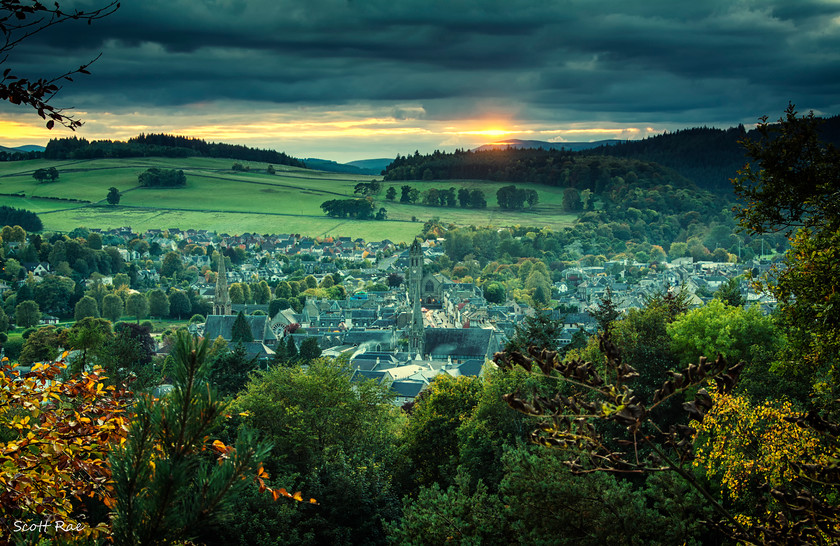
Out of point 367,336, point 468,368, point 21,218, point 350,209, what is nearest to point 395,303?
point 367,336

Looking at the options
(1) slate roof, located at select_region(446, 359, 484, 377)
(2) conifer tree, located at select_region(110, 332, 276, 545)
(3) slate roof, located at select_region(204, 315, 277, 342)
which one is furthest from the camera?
(3) slate roof, located at select_region(204, 315, 277, 342)

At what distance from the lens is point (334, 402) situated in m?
22.6

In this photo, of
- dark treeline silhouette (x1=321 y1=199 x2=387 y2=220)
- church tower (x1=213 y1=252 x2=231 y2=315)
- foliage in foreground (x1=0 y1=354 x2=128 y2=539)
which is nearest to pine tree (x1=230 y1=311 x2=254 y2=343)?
church tower (x1=213 y1=252 x2=231 y2=315)

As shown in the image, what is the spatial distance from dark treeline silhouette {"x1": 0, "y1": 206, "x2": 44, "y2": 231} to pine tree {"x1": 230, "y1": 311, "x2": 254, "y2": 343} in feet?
265

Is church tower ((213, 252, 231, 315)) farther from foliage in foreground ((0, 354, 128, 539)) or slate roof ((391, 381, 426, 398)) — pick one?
foliage in foreground ((0, 354, 128, 539))

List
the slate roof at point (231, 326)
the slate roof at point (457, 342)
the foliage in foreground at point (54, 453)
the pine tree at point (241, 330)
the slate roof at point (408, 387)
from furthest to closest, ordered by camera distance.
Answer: the slate roof at point (231, 326), the pine tree at point (241, 330), the slate roof at point (457, 342), the slate roof at point (408, 387), the foliage in foreground at point (54, 453)

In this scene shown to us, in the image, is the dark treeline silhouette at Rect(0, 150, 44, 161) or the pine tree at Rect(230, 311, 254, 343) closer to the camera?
the pine tree at Rect(230, 311, 254, 343)

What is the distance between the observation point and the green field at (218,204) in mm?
155000

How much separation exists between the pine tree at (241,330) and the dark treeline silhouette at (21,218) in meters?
80.9

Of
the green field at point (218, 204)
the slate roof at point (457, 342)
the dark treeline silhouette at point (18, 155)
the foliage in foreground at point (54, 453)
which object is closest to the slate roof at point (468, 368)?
the slate roof at point (457, 342)

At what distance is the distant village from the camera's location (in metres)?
63.3

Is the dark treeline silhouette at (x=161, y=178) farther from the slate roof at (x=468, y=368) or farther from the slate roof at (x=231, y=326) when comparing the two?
the slate roof at (x=468, y=368)

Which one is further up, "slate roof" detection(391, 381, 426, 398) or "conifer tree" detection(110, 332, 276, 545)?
"conifer tree" detection(110, 332, 276, 545)

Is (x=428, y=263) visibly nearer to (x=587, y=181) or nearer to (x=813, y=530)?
(x=587, y=181)
